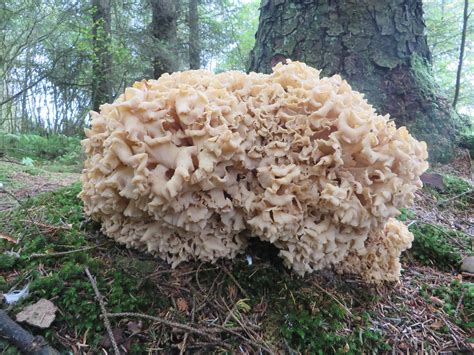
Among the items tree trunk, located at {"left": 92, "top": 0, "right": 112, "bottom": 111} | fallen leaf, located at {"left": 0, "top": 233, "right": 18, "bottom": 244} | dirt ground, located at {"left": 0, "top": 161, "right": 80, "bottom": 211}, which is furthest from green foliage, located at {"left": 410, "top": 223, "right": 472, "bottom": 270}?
tree trunk, located at {"left": 92, "top": 0, "right": 112, "bottom": 111}

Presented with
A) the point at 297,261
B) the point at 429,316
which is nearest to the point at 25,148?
Result: the point at 297,261

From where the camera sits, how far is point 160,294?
2.37 m

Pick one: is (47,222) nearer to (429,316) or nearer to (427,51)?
(429,316)

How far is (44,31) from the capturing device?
10703mm

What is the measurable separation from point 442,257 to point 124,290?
8.72 ft

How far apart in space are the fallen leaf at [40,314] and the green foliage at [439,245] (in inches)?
114

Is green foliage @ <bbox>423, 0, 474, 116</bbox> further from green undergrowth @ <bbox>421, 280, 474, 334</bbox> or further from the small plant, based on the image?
green undergrowth @ <bbox>421, 280, 474, 334</bbox>

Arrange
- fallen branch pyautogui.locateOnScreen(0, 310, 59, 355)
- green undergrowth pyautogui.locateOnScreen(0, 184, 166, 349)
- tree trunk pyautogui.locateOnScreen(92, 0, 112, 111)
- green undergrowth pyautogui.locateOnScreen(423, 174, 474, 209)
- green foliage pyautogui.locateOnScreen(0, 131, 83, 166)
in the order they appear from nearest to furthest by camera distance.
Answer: fallen branch pyautogui.locateOnScreen(0, 310, 59, 355) → green undergrowth pyautogui.locateOnScreen(0, 184, 166, 349) → green undergrowth pyautogui.locateOnScreen(423, 174, 474, 209) → green foliage pyautogui.locateOnScreen(0, 131, 83, 166) → tree trunk pyautogui.locateOnScreen(92, 0, 112, 111)

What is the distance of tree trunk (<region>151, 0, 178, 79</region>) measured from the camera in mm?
8992

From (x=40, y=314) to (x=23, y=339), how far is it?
0.69ft

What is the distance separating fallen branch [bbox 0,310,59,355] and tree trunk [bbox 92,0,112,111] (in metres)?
8.74

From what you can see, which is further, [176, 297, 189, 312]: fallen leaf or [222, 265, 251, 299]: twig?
[222, 265, 251, 299]: twig

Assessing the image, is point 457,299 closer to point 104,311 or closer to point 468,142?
point 104,311

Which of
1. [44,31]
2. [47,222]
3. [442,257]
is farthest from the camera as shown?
Answer: [44,31]
